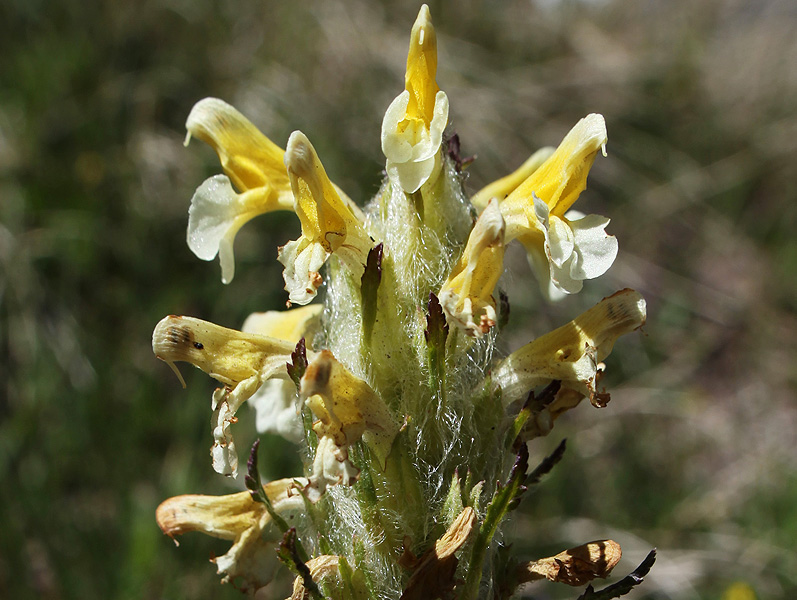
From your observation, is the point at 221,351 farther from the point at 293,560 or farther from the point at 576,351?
the point at 576,351

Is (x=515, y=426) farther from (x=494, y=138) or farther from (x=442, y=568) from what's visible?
(x=494, y=138)

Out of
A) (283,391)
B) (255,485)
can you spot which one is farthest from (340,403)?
(283,391)

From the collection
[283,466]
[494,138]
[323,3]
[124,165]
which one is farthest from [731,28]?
[283,466]

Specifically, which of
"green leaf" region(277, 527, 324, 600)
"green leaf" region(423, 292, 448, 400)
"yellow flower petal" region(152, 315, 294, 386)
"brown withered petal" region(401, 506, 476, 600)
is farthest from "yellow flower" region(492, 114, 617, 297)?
"green leaf" region(277, 527, 324, 600)

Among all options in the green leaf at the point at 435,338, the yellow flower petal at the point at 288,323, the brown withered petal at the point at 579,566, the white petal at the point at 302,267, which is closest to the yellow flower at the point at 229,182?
Answer: the yellow flower petal at the point at 288,323

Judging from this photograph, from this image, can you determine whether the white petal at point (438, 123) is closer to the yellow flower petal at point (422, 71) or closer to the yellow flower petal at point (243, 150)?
the yellow flower petal at point (422, 71)
